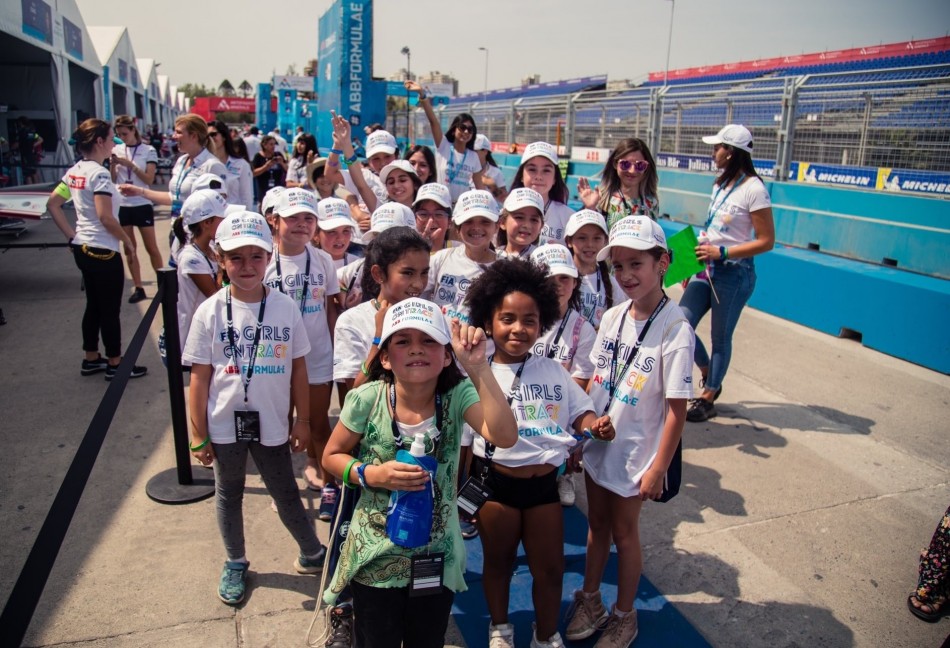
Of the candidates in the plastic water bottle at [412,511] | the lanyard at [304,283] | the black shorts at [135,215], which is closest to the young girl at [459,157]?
the lanyard at [304,283]

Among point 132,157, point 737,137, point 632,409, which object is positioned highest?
point 737,137

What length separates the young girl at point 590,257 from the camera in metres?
3.67

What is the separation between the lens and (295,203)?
11.5ft

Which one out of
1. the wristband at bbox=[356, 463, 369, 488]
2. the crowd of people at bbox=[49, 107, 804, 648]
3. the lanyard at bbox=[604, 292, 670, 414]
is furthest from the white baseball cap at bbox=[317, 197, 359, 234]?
the wristband at bbox=[356, 463, 369, 488]

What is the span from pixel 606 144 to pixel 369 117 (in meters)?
4.74

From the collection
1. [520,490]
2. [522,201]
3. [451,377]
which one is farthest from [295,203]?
[520,490]

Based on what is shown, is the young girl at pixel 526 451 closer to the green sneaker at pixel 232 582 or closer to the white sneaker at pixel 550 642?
the white sneaker at pixel 550 642

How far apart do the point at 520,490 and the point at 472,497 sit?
19 centimetres

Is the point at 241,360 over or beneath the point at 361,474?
over

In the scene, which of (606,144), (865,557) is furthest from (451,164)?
(606,144)

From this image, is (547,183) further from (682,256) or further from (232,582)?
(232,582)

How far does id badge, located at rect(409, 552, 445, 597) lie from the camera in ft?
6.82

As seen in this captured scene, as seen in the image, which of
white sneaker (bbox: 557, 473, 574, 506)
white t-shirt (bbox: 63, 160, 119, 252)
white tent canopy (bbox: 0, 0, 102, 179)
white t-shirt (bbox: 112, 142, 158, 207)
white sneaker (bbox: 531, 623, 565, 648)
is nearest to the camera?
white sneaker (bbox: 531, 623, 565, 648)

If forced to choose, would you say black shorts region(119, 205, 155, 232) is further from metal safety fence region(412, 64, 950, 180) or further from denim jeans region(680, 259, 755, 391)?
metal safety fence region(412, 64, 950, 180)
